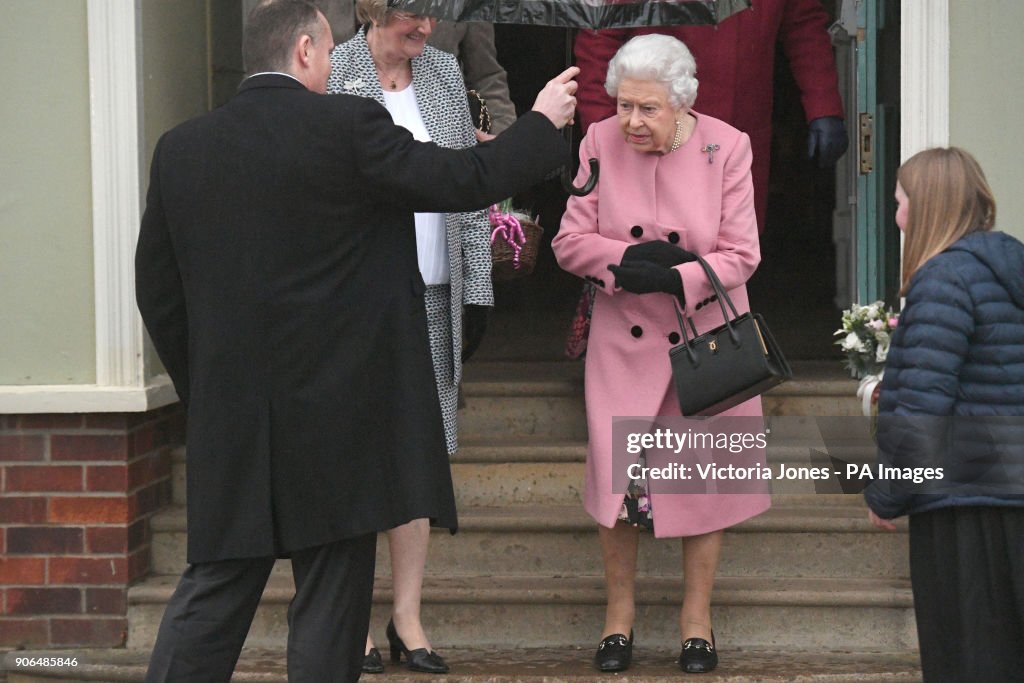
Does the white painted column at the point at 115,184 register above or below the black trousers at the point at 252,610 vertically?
above

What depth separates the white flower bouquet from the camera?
4805 millimetres

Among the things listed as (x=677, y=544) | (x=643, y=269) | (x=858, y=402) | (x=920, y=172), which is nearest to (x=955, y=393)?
(x=920, y=172)

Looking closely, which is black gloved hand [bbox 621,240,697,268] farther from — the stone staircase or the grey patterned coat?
the stone staircase

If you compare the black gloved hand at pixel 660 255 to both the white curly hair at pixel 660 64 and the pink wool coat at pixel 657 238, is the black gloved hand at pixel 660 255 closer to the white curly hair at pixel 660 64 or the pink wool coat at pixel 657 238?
the pink wool coat at pixel 657 238

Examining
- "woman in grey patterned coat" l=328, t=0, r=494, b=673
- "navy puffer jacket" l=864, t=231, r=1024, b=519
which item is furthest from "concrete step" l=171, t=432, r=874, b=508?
"navy puffer jacket" l=864, t=231, r=1024, b=519

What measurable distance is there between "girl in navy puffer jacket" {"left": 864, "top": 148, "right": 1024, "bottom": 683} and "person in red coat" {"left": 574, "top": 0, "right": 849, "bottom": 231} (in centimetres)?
197

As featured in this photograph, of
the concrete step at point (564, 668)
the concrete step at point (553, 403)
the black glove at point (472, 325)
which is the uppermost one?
the black glove at point (472, 325)

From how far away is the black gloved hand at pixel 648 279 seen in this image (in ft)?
13.6

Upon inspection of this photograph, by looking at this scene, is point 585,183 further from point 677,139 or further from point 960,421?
point 960,421

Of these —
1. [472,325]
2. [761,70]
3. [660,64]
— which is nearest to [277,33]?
[660,64]

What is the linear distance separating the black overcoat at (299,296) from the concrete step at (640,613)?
4.52 feet

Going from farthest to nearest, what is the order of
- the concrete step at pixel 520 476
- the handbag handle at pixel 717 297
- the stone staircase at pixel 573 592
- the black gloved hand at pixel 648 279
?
the concrete step at pixel 520 476 → the stone staircase at pixel 573 592 → the black gloved hand at pixel 648 279 → the handbag handle at pixel 717 297

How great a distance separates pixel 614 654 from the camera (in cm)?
438

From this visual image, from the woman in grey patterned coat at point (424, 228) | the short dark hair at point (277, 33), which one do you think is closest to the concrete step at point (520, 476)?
the woman in grey patterned coat at point (424, 228)
